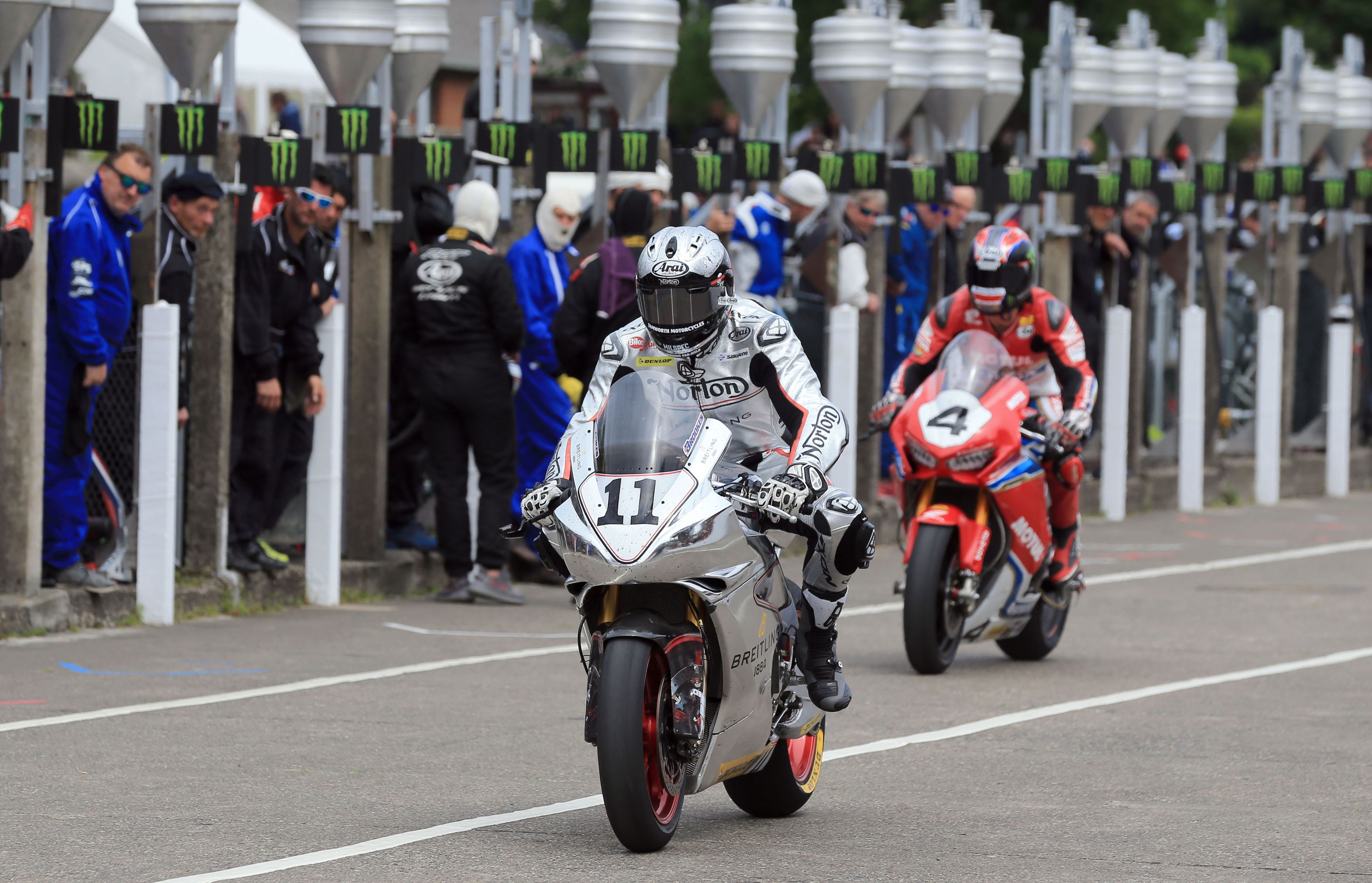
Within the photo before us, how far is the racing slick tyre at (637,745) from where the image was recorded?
6965 millimetres

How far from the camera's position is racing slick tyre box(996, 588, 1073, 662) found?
12.2 metres

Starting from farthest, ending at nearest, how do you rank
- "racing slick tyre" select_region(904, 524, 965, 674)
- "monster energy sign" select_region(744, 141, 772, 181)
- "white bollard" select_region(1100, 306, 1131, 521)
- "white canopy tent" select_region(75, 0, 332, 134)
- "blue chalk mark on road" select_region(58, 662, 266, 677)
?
1. "white canopy tent" select_region(75, 0, 332, 134)
2. "white bollard" select_region(1100, 306, 1131, 521)
3. "monster energy sign" select_region(744, 141, 772, 181)
4. "racing slick tyre" select_region(904, 524, 965, 674)
5. "blue chalk mark on road" select_region(58, 662, 266, 677)

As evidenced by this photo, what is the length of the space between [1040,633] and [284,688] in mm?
3790

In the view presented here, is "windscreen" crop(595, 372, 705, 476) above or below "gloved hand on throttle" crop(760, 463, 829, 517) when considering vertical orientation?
above

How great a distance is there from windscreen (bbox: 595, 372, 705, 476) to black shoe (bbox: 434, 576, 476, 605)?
6546 mm

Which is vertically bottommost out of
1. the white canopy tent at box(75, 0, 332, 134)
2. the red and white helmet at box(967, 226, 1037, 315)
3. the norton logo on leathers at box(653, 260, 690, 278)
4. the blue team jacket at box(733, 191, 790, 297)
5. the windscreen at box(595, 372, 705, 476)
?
the windscreen at box(595, 372, 705, 476)

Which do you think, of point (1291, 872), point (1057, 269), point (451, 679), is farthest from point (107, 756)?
point (1057, 269)

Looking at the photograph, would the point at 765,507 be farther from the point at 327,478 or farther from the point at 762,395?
the point at 327,478

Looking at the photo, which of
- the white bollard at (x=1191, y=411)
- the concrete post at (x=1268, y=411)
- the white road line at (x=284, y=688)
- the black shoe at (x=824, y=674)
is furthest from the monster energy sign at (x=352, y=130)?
the concrete post at (x=1268, y=411)

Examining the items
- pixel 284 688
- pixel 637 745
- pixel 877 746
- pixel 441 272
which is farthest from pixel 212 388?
pixel 637 745

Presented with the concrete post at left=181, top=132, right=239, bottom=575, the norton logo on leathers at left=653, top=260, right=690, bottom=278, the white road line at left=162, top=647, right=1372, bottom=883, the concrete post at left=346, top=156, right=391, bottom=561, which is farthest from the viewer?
the concrete post at left=346, top=156, right=391, bottom=561

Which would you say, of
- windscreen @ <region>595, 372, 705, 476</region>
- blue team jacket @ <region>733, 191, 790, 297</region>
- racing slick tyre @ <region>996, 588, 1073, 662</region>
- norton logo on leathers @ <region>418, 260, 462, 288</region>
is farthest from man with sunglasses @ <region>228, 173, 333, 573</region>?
windscreen @ <region>595, 372, 705, 476</region>

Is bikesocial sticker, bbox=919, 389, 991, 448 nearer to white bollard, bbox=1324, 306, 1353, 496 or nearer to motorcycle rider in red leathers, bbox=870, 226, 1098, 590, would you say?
motorcycle rider in red leathers, bbox=870, 226, 1098, 590

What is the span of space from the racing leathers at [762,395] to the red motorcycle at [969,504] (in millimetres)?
3133
